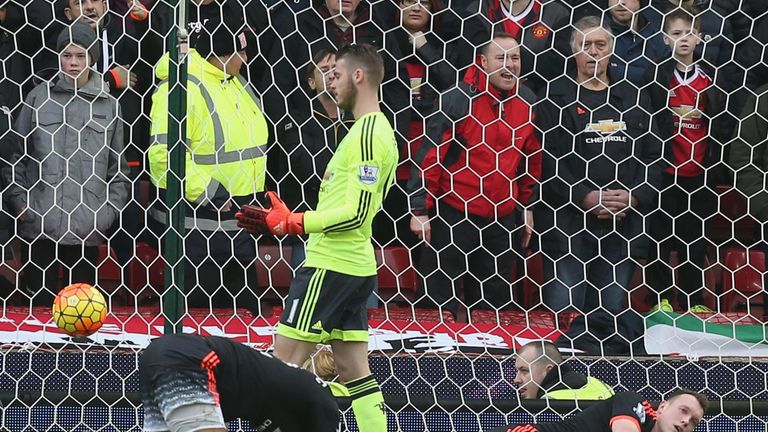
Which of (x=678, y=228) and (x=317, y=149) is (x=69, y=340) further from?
(x=678, y=228)

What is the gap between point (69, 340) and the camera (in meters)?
6.64

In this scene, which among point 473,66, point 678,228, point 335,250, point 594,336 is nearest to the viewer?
point 335,250

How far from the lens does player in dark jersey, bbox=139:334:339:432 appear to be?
14.4ft

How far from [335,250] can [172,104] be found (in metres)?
0.81

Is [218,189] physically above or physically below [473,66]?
below

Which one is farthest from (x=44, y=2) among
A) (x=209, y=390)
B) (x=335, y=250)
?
(x=209, y=390)

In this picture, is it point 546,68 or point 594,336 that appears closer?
point 594,336

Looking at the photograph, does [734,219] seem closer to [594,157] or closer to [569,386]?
[594,157]

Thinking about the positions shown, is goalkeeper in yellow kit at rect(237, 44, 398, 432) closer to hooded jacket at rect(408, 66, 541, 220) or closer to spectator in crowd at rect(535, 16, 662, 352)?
hooded jacket at rect(408, 66, 541, 220)

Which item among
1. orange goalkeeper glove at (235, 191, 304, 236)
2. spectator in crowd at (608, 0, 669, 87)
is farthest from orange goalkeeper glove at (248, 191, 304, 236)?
spectator in crowd at (608, 0, 669, 87)

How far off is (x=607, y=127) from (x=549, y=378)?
53.0 inches

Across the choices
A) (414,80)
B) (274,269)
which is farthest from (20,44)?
(414,80)

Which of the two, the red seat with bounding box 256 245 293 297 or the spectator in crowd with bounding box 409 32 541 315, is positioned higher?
the spectator in crowd with bounding box 409 32 541 315

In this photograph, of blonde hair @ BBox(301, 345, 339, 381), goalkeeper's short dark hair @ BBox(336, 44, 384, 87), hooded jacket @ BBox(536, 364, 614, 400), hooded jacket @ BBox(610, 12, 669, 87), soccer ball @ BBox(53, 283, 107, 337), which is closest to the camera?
goalkeeper's short dark hair @ BBox(336, 44, 384, 87)
